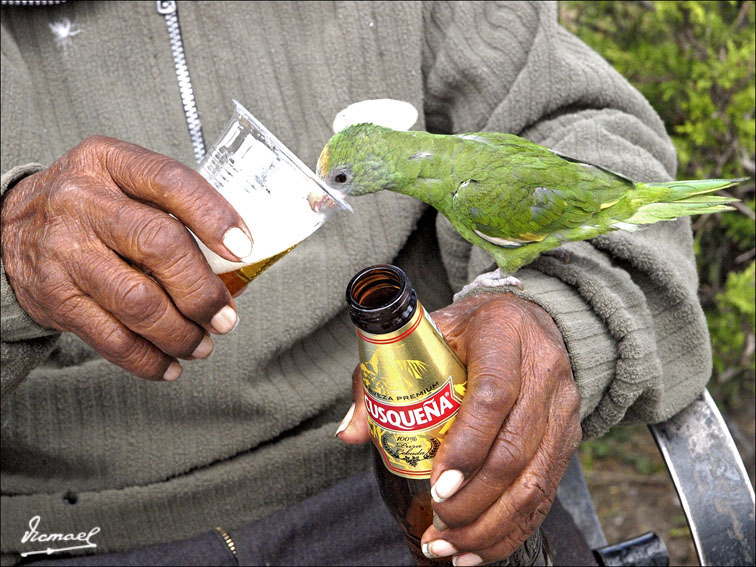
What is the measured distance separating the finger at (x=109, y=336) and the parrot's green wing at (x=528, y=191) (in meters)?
0.69

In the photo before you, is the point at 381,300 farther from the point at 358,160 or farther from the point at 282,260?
the point at 282,260

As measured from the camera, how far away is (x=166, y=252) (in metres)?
1.02

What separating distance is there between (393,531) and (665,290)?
2.57ft

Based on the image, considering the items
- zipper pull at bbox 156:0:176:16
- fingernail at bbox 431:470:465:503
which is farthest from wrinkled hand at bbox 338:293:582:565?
zipper pull at bbox 156:0:176:16

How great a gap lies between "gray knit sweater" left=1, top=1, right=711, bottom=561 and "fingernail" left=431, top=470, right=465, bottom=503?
1.86 ft

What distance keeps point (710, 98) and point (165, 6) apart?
5.81 feet

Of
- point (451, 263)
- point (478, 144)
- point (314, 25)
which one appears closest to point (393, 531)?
point (451, 263)

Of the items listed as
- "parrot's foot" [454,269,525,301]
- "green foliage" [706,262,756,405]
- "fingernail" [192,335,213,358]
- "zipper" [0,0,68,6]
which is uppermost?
"zipper" [0,0,68,6]

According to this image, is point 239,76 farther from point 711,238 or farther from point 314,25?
point 711,238

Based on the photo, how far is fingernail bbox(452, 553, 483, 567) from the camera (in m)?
1.14

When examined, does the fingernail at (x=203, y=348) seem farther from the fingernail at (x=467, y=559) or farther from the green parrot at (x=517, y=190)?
the fingernail at (x=467, y=559)

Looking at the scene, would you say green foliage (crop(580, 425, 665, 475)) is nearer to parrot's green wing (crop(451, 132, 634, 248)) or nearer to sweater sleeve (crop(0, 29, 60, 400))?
parrot's green wing (crop(451, 132, 634, 248))

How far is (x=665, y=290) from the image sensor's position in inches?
58.9

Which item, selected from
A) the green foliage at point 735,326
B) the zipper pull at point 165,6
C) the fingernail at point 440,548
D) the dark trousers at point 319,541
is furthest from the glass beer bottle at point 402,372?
the green foliage at point 735,326
